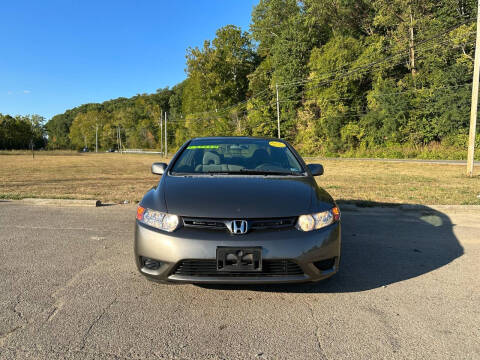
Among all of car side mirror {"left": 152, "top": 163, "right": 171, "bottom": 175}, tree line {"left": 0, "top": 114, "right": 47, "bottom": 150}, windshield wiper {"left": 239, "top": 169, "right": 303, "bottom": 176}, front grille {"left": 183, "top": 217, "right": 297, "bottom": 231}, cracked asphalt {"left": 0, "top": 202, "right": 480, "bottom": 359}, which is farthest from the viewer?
tree line {"left": 0, "top": 114, "right": 47, "bottom": 150}

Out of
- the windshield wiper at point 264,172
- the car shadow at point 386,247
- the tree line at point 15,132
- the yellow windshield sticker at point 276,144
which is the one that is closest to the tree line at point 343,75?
the car shadow at point 386,247

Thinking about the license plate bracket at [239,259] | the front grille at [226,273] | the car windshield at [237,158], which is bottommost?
the front grille at [226,273]

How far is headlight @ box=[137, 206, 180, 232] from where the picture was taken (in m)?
2.64

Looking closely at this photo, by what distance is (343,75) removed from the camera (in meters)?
37.6

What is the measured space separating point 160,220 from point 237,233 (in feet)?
2.21

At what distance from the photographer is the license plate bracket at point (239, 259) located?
2.45 m

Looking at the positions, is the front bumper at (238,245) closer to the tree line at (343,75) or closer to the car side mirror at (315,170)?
the car side mirror at (315,170)

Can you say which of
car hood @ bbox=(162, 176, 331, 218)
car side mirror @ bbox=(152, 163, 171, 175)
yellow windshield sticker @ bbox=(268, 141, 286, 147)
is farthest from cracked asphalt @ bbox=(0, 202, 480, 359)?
yellow windshield sticker @ bbox=(268, 141, 286, 147)

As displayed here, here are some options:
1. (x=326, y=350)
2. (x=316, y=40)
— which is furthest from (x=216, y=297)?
(x=316, y=40)

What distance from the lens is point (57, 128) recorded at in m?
138

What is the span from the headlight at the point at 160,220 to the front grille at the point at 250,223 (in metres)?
0.09

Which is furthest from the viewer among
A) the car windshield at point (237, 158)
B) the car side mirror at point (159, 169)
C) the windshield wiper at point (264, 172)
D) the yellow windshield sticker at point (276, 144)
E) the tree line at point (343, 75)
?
the tree line at point (343, 75)

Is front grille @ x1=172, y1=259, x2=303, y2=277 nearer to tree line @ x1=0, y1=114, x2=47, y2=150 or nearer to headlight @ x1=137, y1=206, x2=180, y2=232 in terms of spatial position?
headlight @ x1=137, y1=206, x2=180, y2=232

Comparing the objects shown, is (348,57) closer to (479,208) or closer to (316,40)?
(316,40)
